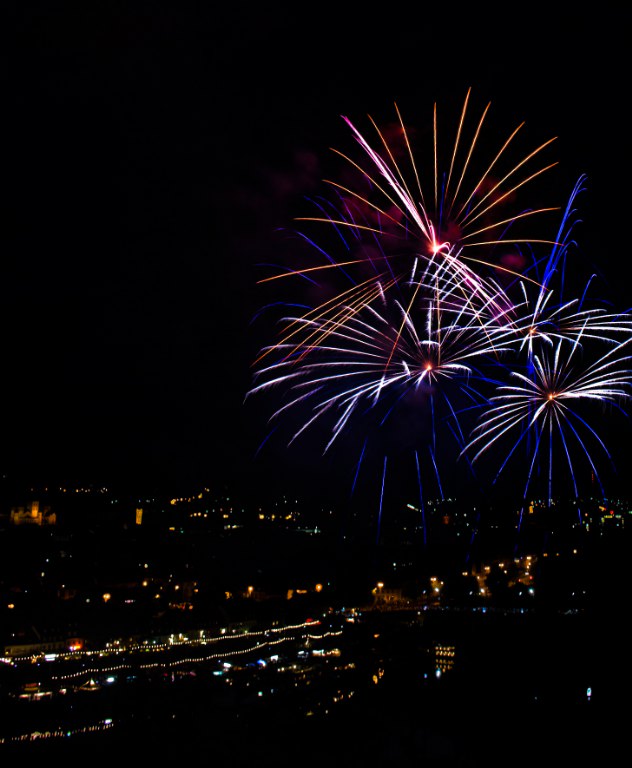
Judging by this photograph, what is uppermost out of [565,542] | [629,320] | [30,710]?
[629,320]

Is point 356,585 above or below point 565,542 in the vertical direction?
below

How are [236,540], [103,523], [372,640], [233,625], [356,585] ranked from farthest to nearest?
[236,540]
[103,523]
[356,585]
[233,625]
[372,640]

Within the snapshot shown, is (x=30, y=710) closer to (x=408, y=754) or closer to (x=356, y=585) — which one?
(x=408, y=754)

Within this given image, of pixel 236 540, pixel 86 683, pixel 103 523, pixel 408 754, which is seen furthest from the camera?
pixel 236 540

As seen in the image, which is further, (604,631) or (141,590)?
(141,590)

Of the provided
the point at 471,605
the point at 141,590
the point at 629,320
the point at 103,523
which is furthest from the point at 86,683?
the point at 103,523

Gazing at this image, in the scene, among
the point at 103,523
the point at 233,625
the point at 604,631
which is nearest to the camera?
the point at 604,631

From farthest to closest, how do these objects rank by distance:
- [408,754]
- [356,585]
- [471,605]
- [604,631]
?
[356,585] → [471,605] → [604,631] → [408,754]

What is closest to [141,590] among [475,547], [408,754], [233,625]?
[233,625]

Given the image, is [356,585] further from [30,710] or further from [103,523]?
[30,710]
